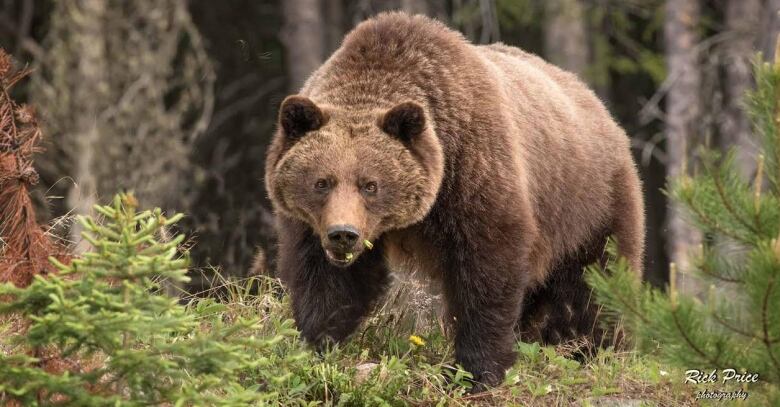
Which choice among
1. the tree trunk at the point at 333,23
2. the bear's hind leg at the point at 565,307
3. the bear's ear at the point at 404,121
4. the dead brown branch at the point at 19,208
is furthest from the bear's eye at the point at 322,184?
the tree trunk at the point at 333,23

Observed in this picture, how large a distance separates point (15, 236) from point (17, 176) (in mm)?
229

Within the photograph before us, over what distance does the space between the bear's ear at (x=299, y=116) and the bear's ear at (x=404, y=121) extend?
32 cm

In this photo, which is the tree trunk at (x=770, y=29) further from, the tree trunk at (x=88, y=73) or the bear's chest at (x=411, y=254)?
the tree trunk at (x=88, y=73)

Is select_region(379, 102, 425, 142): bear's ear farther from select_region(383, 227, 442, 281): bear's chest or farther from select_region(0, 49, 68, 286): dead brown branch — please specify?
select_region(0, 49, 68, 286): dead brown branch

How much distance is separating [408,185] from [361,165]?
25 centimetres

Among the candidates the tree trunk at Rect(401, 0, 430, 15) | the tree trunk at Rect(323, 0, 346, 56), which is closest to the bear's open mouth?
the tree trunk at Rect(401, 0, 430, 15)

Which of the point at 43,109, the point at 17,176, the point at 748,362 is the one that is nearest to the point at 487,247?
the point at 748,362

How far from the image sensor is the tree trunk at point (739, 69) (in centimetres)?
1519

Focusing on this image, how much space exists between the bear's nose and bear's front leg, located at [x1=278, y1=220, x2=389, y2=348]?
59 centimetres

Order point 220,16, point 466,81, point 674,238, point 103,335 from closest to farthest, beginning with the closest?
point 103,335 < point 466,81 < point 674,238 < point 220,16

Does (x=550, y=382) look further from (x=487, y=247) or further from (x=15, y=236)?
(x=15, y=236)

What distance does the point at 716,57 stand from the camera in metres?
15.4

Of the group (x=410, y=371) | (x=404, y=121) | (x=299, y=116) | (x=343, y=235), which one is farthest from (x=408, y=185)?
(x=410, y=371)

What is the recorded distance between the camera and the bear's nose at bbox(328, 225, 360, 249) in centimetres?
566
